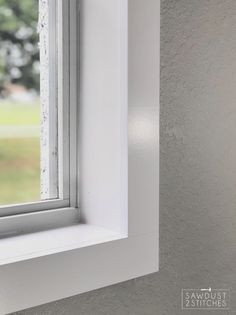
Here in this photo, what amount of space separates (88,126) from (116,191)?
0.13 m

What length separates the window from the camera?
791mm

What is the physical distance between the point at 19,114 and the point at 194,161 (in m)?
0.36

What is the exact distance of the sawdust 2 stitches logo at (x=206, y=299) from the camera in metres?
0.91

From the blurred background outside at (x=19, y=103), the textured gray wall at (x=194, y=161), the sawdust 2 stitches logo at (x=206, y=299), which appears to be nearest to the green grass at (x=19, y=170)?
the blurred background outside at (x=19, y=103)

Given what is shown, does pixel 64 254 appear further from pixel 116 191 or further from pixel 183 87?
pixel 183 87

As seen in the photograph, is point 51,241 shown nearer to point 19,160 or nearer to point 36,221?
point 36,221

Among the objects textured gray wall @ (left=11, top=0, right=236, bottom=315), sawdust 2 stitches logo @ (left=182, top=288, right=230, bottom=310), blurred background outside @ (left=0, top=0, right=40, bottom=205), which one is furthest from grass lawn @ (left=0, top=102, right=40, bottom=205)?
sawdust 2 stitches logo @ (left=182, top=288, right=230, bottom=310)

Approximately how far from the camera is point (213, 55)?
0.94 metres

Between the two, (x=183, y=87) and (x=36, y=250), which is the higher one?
(x=183, y=87)

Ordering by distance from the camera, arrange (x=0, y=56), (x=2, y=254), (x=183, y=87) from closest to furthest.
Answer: (x=2, y=254) → (x=0, y=56) → (x=183, y=87)

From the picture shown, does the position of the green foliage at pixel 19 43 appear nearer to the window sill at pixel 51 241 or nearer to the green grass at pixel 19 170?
the green grass at pixel 19 170

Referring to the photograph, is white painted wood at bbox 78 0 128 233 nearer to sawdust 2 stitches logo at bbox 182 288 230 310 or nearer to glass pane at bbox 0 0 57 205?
glass pane at bbox 0 0 57 205

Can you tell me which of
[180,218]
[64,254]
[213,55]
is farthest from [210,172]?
[64,254]

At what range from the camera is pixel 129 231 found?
0.77 meters
